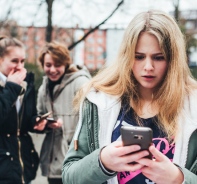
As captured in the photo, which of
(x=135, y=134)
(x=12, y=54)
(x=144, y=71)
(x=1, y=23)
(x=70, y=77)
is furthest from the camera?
(x=1, y=23)

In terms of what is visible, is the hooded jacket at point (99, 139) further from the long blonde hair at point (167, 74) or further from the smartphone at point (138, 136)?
the smartphone at point (138, 136)

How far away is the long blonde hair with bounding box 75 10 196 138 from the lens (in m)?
1.66

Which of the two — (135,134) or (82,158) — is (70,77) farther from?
(135,134)

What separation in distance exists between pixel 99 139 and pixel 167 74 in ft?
1.34

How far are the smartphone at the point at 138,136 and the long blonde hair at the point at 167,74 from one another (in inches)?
12.9

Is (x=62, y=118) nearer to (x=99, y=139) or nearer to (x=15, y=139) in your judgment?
(x=15, y=139)

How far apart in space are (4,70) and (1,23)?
464 cm

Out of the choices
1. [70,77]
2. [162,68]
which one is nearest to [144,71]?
[162,68]

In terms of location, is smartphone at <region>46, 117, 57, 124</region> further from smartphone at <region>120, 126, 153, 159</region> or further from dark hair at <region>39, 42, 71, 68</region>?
smartphone at <region>120, 126, 153, 159</region>

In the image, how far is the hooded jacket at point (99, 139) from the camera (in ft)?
5.00

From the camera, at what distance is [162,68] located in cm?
169

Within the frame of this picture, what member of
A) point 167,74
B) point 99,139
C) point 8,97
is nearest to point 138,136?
point 99,139

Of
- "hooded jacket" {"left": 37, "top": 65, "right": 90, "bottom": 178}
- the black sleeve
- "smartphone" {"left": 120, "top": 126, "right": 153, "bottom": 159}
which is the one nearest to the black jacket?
the black sleeve

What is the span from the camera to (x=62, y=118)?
3.77 m
